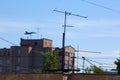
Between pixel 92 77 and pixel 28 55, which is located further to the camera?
pixel 28 55

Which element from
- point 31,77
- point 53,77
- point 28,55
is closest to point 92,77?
point 53,77

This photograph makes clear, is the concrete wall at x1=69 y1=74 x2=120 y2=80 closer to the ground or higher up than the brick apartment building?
closer to the ground

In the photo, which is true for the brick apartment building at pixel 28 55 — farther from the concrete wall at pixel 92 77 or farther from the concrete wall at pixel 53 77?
the concrete wall at pixel 92 77

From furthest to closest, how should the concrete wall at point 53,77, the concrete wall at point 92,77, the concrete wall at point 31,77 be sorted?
the concrete wall at point 31,77, the concrete wall at point 53,77, the concrete wall at point 92,77

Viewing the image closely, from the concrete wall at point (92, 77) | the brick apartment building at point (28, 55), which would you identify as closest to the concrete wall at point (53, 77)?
the concrete wall at point (92, 77)

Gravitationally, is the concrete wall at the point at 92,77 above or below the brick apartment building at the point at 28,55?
below

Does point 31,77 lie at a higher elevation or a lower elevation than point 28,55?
lower

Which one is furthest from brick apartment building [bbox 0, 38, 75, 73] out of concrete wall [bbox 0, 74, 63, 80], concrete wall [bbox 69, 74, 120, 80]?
concrete wall [bbox 69, 74, 120, 80]

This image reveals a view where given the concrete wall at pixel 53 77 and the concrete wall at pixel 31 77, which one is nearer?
the concrete wall at pixel 53 77

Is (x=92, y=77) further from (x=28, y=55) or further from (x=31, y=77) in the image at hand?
(x=28, y=55)

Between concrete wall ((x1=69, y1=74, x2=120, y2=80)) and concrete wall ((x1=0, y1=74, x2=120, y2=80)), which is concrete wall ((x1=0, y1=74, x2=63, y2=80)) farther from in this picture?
concrete wall ((x1=69, y1=74, x2=120, y2=80))

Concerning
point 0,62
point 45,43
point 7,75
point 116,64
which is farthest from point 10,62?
point 7,75

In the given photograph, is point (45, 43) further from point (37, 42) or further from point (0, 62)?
point (0, 62)

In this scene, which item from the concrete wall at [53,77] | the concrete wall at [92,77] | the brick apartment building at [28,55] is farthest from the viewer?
the brick apartment building at [28,55]
